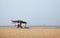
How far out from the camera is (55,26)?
2576mm

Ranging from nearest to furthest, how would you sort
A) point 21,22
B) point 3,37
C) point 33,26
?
point 3,37 → point 21,22 → point 33,26

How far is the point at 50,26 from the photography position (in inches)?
101

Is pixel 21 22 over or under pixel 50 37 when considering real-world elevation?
over

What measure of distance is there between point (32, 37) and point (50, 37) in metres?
0.20

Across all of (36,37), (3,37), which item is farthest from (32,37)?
(3,37)

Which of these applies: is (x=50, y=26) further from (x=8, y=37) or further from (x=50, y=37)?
(x=8, y=37)

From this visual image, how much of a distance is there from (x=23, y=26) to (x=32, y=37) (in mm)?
1076

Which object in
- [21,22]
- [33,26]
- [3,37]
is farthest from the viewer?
[33,26]

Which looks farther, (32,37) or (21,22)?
→ (21,22)

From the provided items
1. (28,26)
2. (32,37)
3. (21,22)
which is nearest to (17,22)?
(21,22)

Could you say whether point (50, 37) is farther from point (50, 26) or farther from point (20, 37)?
point (50, 26)

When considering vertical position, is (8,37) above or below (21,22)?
below

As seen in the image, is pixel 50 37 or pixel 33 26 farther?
pixel 33 26

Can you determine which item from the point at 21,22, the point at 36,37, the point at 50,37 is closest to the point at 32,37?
the point at 36,37
